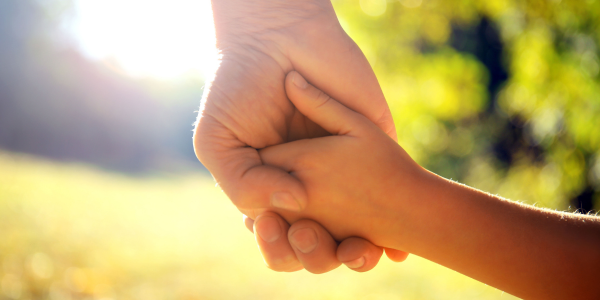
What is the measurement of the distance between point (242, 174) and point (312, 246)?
1.32ft

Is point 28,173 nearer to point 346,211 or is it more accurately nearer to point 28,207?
point 28,207

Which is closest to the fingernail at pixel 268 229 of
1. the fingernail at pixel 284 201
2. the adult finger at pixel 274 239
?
the adult finger at pixel 274 239

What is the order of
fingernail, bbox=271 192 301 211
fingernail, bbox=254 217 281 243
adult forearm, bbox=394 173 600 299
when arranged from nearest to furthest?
adult forearm, bbox=394 173 600 299
fingernail, bbox=271 192 301 211
fingernail, bbox=254 217 281 243

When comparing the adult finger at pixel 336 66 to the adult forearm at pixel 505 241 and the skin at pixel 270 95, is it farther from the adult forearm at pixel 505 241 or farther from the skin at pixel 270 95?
the adult forearm at pixel 505 241

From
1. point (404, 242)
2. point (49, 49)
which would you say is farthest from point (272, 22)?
point (49, 49)

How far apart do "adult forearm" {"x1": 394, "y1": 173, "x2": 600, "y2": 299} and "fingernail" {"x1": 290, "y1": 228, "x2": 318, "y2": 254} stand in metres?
0.35

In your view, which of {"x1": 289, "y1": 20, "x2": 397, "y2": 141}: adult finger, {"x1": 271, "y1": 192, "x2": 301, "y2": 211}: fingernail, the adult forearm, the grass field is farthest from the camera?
the grass field

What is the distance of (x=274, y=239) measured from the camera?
5.05 ft

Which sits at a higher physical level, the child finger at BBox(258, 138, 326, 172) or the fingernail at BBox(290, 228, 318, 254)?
the child finger at BBox(258, 138, 326, 172)

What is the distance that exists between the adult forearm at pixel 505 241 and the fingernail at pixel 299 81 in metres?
0.63

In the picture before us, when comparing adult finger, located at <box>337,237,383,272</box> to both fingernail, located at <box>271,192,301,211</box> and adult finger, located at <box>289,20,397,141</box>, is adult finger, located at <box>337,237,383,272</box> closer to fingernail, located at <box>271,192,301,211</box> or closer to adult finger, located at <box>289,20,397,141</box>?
fingernail, located at <box>271,192,301,211</box>

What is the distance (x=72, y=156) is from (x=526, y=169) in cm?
1369

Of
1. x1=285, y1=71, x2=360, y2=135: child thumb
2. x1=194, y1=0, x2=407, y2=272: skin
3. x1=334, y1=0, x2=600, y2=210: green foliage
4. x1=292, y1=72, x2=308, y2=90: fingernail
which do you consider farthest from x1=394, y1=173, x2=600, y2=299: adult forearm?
x1=334, y1=0, x2=600, y2=210: green foliage

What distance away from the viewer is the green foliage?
144 inches
